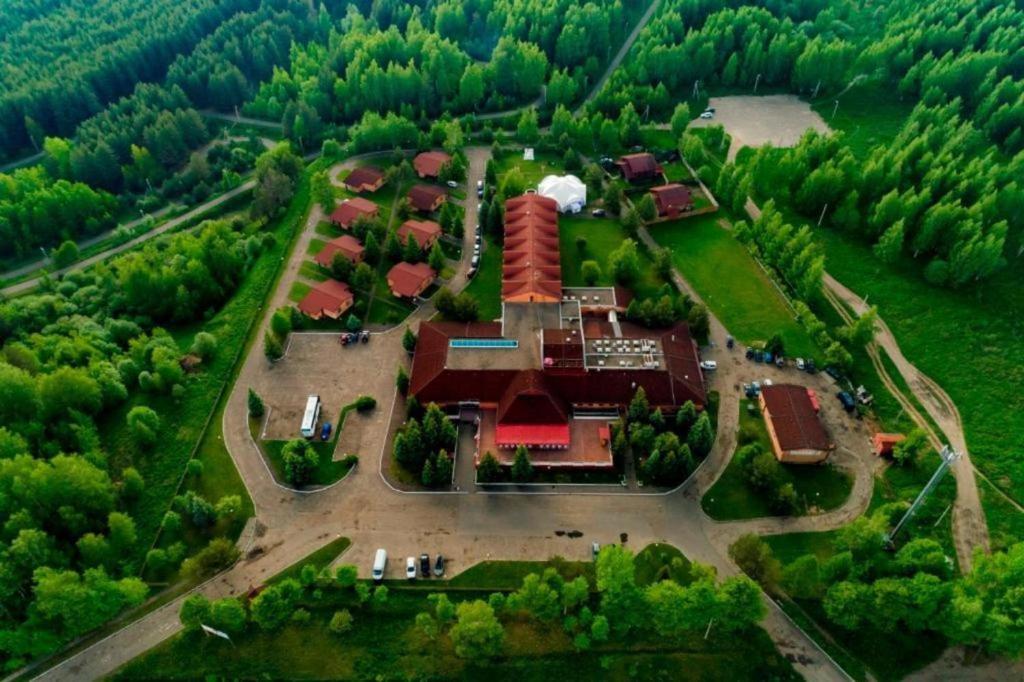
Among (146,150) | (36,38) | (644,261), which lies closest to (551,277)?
(644,261)

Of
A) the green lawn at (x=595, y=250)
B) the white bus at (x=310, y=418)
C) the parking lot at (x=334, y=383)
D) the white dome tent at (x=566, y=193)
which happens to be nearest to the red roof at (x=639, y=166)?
the white dome tent at (x=566, y=193)

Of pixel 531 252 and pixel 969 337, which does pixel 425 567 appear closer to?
pixel 531 252

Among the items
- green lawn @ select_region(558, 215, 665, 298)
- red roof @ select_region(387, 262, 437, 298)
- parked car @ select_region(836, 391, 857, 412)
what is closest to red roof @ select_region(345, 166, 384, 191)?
red roof @ select_region(387, 262, 437, 298)

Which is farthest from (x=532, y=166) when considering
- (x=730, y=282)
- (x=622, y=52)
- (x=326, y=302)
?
(x=622, y=52)

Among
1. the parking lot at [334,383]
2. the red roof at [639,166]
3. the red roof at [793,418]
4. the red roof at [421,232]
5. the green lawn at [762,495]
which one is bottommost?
the green lawn at [762,495]

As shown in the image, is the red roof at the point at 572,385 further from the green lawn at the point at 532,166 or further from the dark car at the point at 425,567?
the green lawn at the point at 532,166

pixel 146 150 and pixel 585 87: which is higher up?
pixel 585 87

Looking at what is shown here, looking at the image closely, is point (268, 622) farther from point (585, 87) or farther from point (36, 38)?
point (36, 38)
